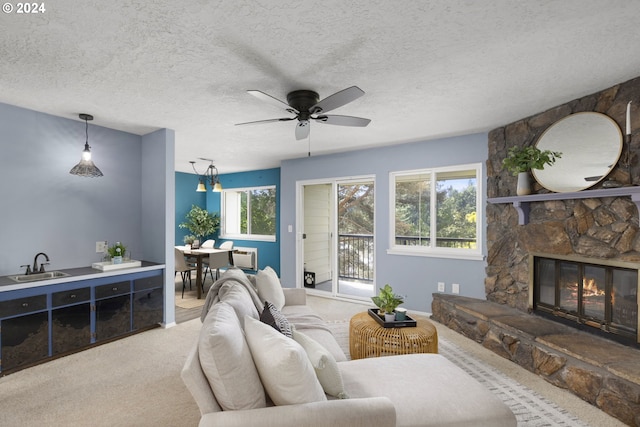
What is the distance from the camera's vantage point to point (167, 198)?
3.76m

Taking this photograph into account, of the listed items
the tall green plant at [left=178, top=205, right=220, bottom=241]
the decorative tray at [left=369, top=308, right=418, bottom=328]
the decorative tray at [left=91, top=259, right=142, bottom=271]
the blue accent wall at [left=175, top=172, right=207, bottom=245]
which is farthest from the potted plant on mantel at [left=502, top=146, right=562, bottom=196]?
the blue accent wall at [left=175, top=172, right=207, bottom=245]

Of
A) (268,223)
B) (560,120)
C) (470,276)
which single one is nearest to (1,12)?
(560,120)

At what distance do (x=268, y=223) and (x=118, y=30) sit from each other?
17.1 ft

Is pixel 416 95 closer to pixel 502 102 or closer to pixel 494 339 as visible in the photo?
pixel 502 102

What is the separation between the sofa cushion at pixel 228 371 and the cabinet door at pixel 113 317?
2651 millimetres

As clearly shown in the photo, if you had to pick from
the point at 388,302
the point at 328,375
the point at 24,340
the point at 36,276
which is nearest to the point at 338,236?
the point at 388,302

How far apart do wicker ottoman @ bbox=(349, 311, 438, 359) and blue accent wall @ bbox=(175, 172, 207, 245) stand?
5.84 m

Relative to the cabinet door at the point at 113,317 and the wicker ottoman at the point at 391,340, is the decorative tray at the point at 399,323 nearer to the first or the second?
the wicker ottoman at the point at 391,340

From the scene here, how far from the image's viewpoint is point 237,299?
2082 mm

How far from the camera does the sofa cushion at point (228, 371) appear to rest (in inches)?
49.2

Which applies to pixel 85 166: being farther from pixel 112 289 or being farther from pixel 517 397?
pixel 517 397

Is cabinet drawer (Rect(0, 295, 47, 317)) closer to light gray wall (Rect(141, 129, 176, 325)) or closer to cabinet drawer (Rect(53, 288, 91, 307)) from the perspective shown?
cabinet drawer (Rect(53, 288, 91, 307))

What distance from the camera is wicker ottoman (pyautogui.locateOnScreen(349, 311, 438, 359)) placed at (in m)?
2.35

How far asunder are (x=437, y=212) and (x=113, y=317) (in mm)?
4235
